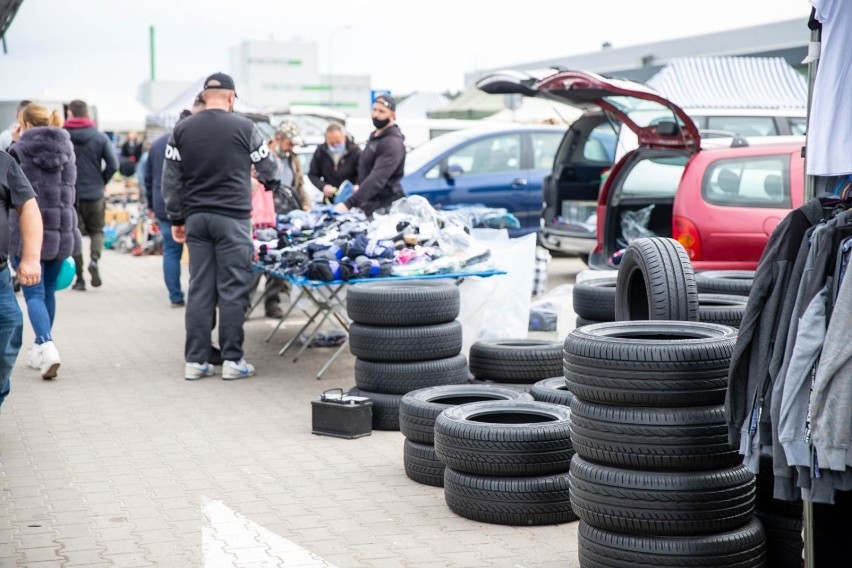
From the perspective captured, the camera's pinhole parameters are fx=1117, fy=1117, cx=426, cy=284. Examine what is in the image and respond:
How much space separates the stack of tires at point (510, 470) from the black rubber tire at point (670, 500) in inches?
34.7

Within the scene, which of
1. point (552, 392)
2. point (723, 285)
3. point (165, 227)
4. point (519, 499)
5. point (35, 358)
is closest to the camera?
point (519, 499)

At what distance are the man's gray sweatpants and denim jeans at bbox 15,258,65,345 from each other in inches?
42.1

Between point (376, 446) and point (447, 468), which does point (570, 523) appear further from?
point (376, 446)

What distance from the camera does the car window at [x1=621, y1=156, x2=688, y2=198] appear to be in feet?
34.2

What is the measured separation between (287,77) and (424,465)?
5341 centimetres

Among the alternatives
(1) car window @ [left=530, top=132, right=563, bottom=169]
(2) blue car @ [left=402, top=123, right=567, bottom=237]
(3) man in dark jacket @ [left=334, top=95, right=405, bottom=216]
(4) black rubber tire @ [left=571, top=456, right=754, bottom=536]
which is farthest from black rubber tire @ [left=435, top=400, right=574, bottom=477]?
(1) car window @ [left=530, top=132, right=563, bottom=169]

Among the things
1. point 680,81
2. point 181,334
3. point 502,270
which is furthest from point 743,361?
point 680,81

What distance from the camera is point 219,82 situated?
334 inches

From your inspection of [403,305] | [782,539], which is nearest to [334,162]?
[403,305]

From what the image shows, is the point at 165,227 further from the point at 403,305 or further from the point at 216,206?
the point at 403,305

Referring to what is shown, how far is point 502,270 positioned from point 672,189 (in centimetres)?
254

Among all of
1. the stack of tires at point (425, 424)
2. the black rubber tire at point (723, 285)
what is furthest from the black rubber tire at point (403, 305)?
the black rubber tire at point (723, 285)

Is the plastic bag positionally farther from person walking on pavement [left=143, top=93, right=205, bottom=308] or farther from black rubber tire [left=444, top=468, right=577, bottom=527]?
black rubber tire [left=444, top=468, right=577, bottom=527]

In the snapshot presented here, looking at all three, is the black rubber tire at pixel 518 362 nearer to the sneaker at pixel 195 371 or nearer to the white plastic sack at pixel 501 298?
the white plastic sack at pixel 501 298
